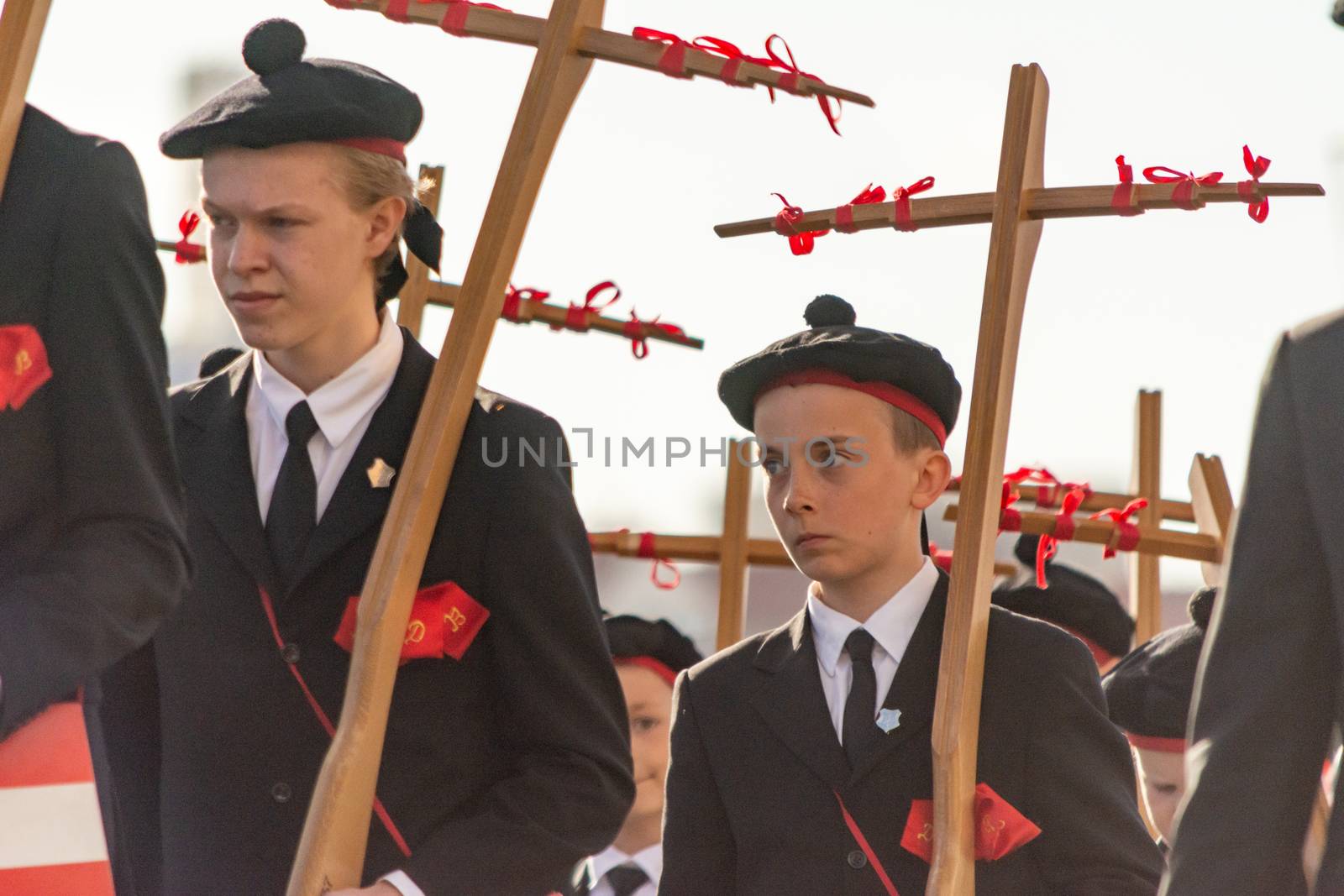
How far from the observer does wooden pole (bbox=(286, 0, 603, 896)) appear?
302 centimetres

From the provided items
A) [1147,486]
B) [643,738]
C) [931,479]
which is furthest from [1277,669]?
[643,738]

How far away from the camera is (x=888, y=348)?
392 centimetres

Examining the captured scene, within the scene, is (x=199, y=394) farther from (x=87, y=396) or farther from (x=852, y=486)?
(x=852, y=486)

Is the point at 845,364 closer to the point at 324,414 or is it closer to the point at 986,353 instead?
the point at 986,353

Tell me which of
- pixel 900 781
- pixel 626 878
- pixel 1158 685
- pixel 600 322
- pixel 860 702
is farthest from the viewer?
pixel 626 878

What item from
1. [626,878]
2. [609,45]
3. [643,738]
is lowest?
[626,878]

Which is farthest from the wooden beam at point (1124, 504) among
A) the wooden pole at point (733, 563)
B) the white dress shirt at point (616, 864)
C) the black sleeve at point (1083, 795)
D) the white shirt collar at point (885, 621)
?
the black sleeve at point (1083, 795)

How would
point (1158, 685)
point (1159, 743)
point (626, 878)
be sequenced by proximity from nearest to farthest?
point (1158, 685), point (1159, 743), point (626, 878)

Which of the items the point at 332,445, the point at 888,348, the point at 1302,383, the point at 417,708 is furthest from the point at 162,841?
the point at 1302,383

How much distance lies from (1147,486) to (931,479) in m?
2.00

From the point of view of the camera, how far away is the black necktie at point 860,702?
3.65 meters

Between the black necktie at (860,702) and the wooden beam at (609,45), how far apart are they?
103cm

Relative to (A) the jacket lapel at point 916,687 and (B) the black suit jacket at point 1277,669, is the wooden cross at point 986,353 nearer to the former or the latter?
(A) the jacket lapel at point 916,687

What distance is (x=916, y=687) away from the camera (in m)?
3.69
